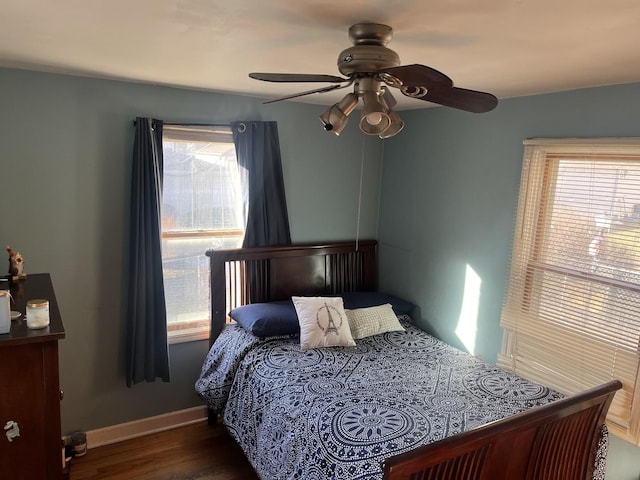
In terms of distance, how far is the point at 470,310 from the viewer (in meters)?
3.27

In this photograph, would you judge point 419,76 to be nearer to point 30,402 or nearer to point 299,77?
point 299,77

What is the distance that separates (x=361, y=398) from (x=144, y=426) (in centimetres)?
179

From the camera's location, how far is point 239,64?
225 cm

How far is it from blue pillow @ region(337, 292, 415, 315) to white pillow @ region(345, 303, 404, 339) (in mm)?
92

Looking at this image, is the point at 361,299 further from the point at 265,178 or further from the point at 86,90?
the point at 86,90

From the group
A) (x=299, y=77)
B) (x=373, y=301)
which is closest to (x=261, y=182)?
(x=373, y=301)

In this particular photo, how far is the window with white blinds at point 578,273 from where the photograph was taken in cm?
236

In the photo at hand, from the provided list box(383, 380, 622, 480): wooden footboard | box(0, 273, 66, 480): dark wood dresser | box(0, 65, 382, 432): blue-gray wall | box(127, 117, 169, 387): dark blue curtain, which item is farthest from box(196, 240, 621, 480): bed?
box(0, 273, 66, 480): dark wood dresser

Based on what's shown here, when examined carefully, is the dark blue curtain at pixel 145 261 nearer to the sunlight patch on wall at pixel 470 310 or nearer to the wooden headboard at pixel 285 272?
the wooden headboard at pixel 285 272

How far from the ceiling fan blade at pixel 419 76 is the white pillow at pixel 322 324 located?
1992 mm

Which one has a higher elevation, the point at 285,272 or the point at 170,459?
the point at 285,272

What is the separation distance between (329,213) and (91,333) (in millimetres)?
1930

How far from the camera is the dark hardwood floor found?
9.63ft

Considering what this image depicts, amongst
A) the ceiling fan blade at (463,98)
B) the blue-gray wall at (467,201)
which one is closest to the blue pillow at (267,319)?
the blue-gray wall at (467,201)
